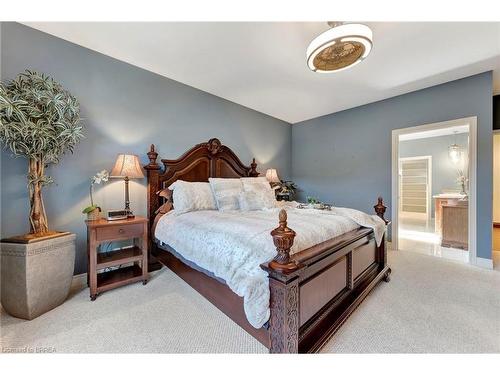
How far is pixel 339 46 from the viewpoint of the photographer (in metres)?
1.88

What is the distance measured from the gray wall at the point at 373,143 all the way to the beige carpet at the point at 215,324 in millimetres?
1647

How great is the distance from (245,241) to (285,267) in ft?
1.35

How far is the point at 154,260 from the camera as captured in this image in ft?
8.96

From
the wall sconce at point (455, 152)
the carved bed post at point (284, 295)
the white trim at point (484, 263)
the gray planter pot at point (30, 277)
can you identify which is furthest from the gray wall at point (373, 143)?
the gray planter pot at point (30, 277)

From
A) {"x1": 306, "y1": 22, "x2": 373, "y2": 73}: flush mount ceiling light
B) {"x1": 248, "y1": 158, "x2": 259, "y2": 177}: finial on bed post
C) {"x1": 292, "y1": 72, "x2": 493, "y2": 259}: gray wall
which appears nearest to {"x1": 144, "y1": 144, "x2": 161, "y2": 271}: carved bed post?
{"x1": 248, "y1": 158, "x2": 259, "y2": 177}: finial on bed post

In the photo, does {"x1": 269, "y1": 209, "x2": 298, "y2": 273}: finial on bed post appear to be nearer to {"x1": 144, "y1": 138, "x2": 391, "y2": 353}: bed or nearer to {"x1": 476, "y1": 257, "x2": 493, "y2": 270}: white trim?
Result: {"x1": 144, "y1": 138, "x2": 391, "y2": 353}: bed

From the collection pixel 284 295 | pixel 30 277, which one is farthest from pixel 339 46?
pixel 30 277

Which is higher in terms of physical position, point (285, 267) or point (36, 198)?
point (36, 198)

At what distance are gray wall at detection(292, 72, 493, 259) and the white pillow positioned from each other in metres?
2.95

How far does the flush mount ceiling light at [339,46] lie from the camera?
171 cm

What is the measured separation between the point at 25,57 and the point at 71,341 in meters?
2.65

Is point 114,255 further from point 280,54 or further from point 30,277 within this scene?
point 280,54

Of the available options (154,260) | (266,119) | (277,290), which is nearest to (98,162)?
(154,260)

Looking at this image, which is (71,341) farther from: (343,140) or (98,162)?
(343,140)
